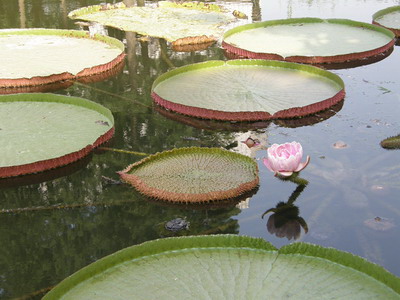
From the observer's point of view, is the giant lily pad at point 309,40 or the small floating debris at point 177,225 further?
the giant lily pad at point 309,40

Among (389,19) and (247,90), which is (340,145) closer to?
(247,90)

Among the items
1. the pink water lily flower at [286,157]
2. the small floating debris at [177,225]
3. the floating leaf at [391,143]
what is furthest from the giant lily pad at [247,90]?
the small floating debris at [177,225]

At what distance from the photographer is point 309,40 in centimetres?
442

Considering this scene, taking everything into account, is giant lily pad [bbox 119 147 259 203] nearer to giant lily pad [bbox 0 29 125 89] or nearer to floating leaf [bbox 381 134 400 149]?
floating leaf [bbox 381 134 400 149]

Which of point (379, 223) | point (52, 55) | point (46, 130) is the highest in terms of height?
point (52, 55)

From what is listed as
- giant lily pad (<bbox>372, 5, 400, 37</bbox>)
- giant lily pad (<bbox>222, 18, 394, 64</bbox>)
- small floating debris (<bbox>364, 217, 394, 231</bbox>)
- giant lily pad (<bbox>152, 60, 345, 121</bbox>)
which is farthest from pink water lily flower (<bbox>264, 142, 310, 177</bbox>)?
giant lily pad (<bbox>372, 5, 400, 37</bbox>)

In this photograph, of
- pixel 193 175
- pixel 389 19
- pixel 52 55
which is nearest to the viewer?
pixel 193 175

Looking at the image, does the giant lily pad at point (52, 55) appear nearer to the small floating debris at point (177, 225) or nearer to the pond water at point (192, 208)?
the pond water at point (192, 208)

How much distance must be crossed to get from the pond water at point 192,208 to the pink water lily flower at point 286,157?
14 centimetres

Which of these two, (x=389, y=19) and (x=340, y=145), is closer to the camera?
(x=340, y=145)

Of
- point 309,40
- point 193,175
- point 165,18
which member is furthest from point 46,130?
point 165,18

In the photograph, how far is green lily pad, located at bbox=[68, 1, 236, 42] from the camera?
5023 mm

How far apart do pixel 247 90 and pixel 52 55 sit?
1.66 meters

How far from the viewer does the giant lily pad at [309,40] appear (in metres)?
4.01
